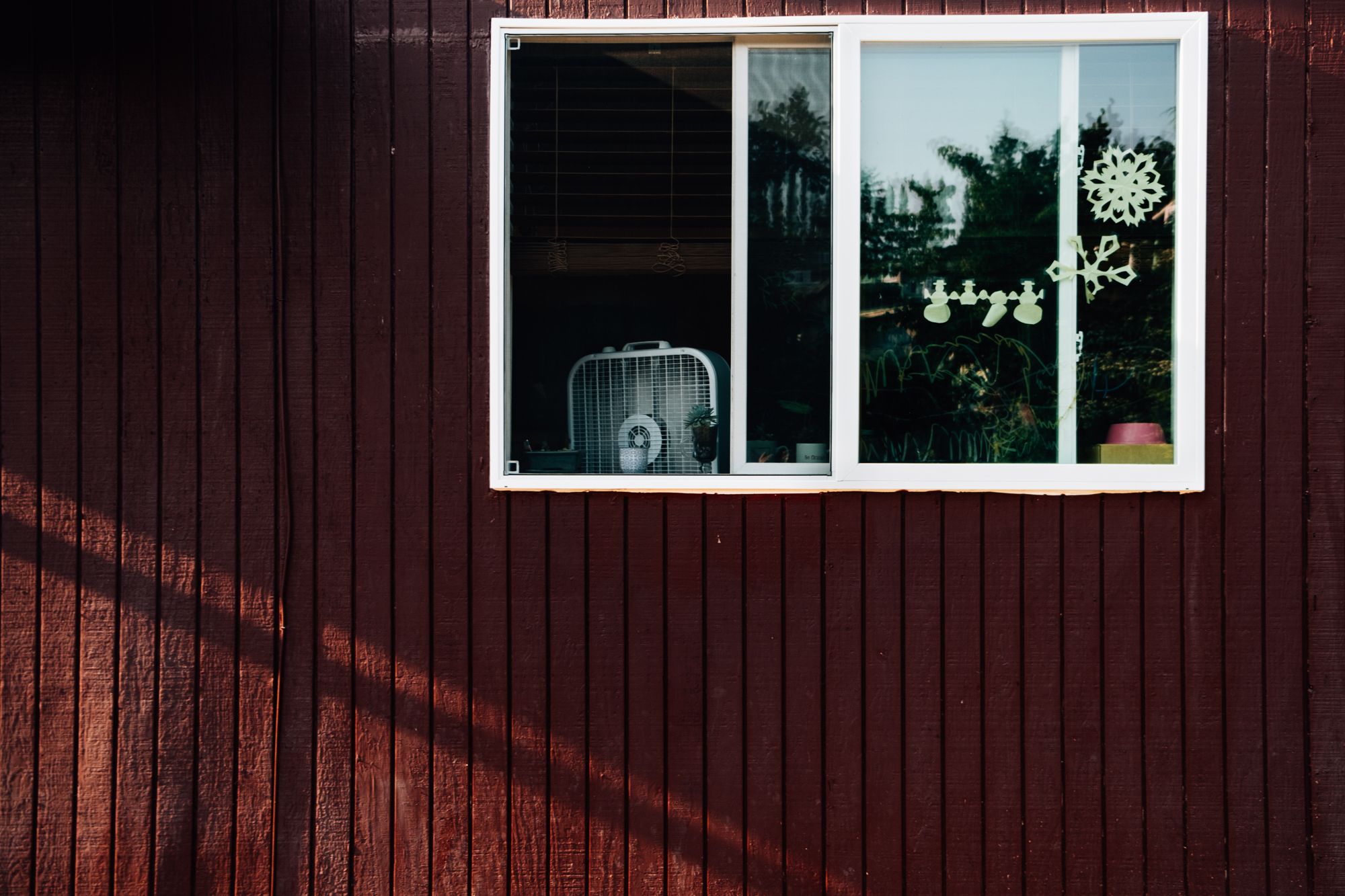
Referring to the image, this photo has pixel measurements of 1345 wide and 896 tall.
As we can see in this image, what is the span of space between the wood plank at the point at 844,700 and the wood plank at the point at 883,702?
0.06 ft

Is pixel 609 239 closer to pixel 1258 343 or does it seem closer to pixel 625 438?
pixel 625 438

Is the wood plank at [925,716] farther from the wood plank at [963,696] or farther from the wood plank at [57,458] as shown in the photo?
the wood plank at [57,458]

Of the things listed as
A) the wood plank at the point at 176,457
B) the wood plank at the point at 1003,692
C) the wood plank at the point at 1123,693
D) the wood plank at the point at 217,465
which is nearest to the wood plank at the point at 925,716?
the wood plank at the point at 1003,692

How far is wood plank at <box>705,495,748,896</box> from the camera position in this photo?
191 centimetres

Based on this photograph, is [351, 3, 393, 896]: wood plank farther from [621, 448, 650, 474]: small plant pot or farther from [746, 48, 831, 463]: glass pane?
[746, 48, 831, 463]: glass pane

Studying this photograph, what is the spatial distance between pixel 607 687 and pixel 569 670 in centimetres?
11

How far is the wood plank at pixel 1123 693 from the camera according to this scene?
6.17 ft

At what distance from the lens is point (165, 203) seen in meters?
1.95

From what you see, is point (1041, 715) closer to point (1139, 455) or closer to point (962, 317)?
point (1139, 455)

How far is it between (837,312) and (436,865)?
1.86m

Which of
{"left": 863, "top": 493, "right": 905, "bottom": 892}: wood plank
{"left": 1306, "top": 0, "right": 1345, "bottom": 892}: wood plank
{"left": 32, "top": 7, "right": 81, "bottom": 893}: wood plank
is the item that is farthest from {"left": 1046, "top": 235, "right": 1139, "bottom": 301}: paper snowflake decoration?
{"left": 32, "top": 7, "right": 81, "bottom": 893}: wood plank

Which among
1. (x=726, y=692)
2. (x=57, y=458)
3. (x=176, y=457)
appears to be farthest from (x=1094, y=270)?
(x=57, y=458)

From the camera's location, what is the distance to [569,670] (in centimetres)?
192

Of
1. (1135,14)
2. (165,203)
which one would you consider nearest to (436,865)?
(165,203)
